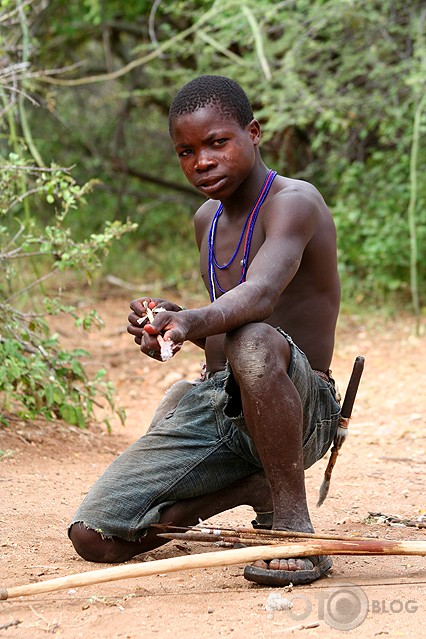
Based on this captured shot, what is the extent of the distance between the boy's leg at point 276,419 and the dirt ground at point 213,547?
161 mm

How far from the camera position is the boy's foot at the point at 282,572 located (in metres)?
2.37

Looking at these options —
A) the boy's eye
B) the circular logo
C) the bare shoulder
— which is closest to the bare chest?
the bare shoulder

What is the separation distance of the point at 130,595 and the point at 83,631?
0.25 metres

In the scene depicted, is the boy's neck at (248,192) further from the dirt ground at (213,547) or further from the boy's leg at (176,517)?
the dirt ground at (213,547)

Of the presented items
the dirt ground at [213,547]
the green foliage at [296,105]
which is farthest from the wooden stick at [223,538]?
the green foliage at [296,105]

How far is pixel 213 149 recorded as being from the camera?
269 centimetres

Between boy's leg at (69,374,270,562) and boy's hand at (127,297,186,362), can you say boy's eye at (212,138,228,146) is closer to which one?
boy's hand at (127,297,186,362)

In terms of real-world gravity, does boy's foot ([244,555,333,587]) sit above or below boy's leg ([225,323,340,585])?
below

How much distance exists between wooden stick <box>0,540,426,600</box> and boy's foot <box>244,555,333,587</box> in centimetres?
5

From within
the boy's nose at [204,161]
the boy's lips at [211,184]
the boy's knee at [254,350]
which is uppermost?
the boy's nose at [204,161]

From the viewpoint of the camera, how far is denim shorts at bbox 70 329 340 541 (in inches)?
106

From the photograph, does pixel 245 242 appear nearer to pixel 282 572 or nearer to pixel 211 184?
pixel 211 184

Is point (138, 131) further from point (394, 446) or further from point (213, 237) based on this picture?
point (213, 237)

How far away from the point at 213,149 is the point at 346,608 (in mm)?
1337
